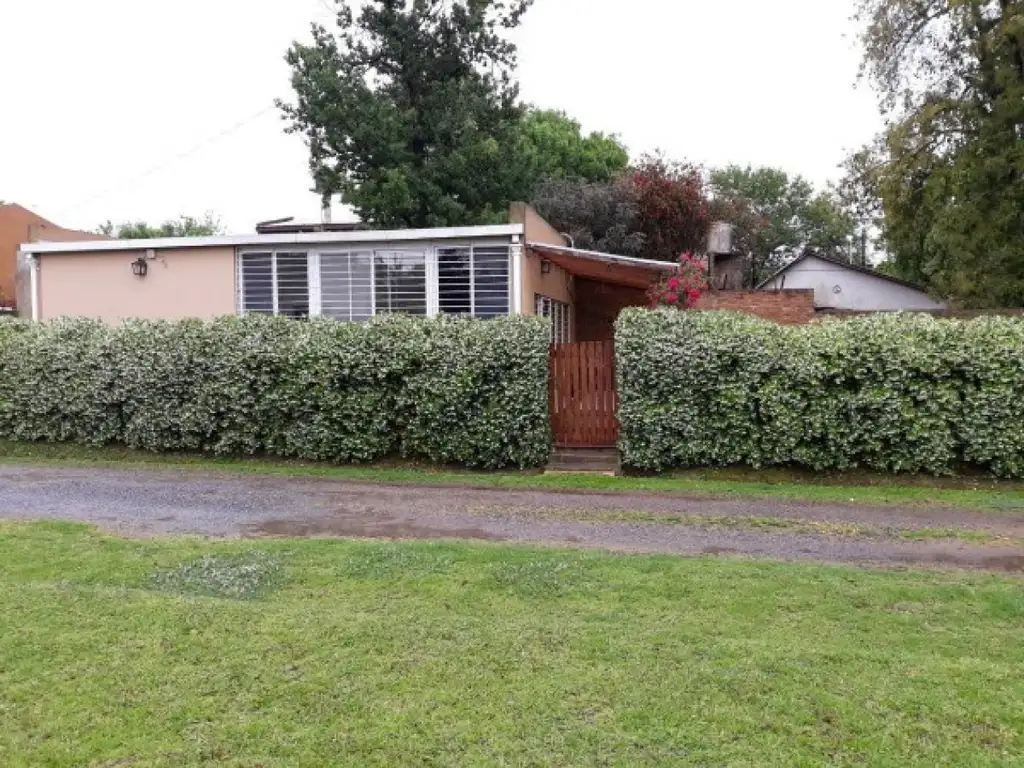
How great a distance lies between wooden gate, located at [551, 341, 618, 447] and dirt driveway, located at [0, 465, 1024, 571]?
243 cm

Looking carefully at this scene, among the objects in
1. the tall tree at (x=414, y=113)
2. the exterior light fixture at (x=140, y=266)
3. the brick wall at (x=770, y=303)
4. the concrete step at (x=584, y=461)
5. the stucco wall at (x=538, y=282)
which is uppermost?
the tall tree at (x=414, y=113)

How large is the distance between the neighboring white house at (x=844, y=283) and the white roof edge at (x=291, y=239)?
2189 cm

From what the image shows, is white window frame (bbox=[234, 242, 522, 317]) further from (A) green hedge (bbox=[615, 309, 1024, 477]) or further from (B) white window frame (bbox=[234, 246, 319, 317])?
(A) green hedge (bbox=[615, 309, 1024, 477])

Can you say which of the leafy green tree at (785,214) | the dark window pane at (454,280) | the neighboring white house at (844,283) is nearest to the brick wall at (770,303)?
the dark window pane at (454,280)

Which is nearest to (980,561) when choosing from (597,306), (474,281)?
(474,281)

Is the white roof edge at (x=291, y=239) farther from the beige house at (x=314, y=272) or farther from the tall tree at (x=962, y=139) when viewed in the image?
the tall tree at (x=962, y=139)

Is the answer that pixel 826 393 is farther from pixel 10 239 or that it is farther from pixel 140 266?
pixel 10 239

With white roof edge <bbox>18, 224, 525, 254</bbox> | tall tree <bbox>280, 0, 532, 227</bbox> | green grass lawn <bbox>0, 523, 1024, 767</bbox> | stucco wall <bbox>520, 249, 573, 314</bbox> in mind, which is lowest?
green grass lawn <bbox>0, 523, 1024, 767</bbox>

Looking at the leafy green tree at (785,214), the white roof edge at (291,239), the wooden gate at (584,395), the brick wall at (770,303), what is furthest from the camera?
the leafy green tree at (785,214)

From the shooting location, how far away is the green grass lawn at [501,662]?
11.4 ft

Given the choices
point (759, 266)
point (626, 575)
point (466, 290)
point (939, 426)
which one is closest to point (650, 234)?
point (466, 290)

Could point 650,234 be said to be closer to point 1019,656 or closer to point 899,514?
point 899,514

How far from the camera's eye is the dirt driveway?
698cm

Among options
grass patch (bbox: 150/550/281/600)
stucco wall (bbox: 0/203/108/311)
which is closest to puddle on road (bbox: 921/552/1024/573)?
grass patch (bbox: 150/550/281/600)
